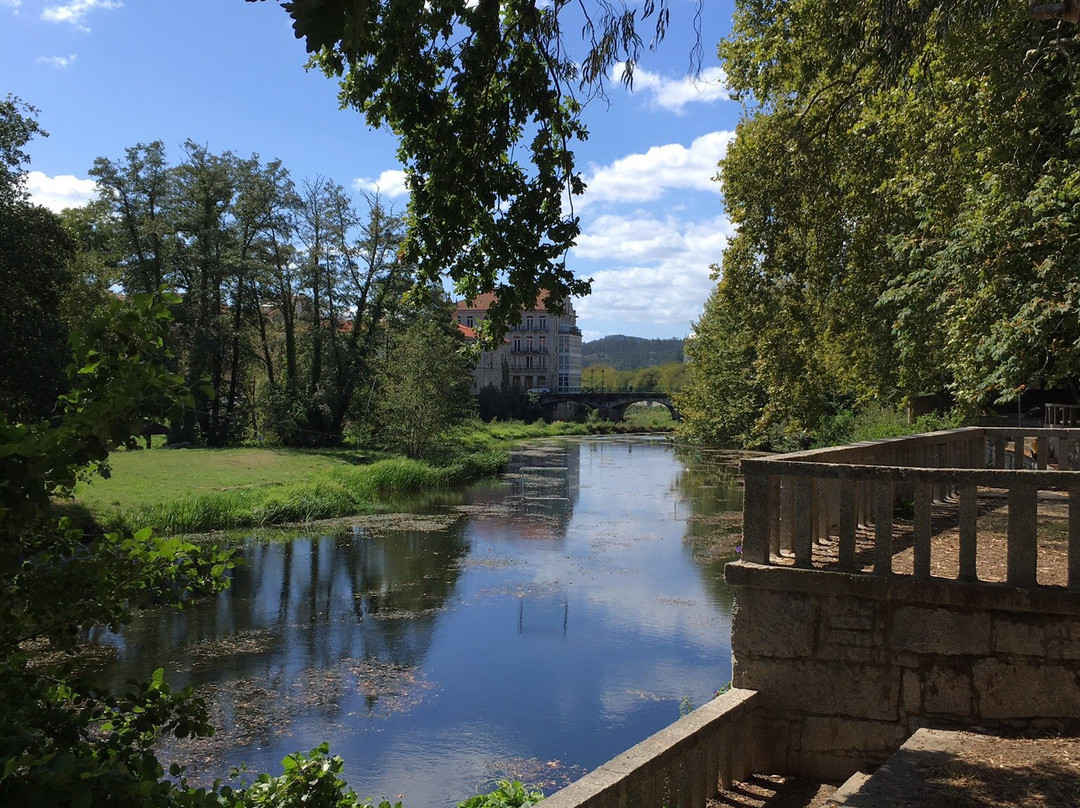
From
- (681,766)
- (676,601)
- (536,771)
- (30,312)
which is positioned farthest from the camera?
(30,312)

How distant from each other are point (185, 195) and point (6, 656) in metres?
39.7

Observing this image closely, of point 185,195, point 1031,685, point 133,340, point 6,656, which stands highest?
point 185,195

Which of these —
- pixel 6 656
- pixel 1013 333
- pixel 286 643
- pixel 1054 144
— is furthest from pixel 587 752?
pixel 1054 144

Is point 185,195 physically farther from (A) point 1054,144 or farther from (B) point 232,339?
(A) point 1054,144

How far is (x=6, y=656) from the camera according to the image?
244cm

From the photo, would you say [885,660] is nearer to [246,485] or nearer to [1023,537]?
[1023,537]

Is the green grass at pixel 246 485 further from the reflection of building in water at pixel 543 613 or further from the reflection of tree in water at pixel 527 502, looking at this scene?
the reflection of building in water at pixel 543 613

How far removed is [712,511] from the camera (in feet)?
75.2

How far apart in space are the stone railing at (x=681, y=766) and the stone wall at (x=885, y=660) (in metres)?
0.25

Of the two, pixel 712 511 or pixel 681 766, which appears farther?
pixel 712 511

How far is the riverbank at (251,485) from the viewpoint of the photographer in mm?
18922

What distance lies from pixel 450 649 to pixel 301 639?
204cm

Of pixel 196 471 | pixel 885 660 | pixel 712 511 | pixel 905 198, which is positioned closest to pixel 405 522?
pixel 712 511

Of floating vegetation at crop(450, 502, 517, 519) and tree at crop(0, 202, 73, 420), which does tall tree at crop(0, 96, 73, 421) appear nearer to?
tree at crop(0, 202, 73, 420)
